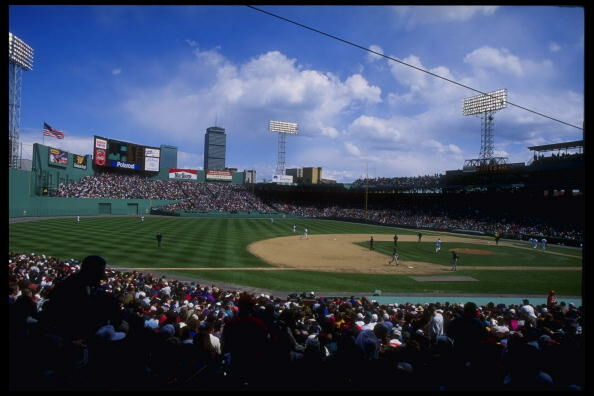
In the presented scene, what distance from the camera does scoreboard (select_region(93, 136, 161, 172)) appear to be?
69.3m

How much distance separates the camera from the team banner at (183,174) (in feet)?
275

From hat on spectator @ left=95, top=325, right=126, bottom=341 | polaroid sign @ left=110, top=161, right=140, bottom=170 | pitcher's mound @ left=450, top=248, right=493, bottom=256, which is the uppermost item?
polaroid sign @ left=110, top=161, right=140, bottom=170

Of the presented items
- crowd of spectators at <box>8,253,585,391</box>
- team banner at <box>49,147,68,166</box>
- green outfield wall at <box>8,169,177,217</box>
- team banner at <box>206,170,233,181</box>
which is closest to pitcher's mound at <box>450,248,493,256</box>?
crowd of spectators at <box>8,253,585,391</box>

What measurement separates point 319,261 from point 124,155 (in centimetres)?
6382

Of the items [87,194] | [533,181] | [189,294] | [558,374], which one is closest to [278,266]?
[189,294]

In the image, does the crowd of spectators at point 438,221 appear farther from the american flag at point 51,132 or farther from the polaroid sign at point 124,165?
the american flag at point 51,132

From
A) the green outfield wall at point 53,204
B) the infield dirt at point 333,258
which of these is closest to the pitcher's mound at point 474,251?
the infield dirt at point 333,258

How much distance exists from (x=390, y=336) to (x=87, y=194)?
6704cm

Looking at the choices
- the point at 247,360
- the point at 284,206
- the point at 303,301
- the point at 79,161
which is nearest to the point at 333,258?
the point at 303,301

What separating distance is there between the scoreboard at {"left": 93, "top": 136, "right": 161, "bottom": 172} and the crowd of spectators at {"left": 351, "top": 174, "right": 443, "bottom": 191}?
46525mm

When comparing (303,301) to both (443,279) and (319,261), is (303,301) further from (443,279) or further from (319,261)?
(319,261)

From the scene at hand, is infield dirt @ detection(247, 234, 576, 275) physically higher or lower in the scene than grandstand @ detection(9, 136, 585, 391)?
lower

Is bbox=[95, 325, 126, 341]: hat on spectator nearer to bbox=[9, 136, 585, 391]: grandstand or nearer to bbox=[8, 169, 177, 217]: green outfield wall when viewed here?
bbox=[9, 136, 585, 391]: grandstand
